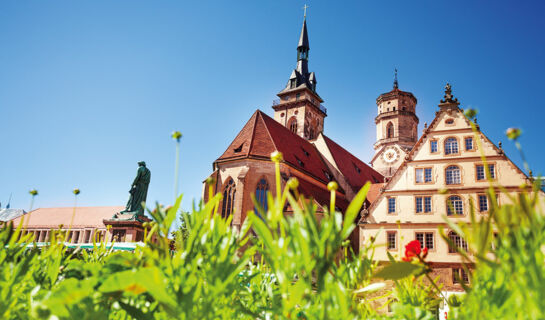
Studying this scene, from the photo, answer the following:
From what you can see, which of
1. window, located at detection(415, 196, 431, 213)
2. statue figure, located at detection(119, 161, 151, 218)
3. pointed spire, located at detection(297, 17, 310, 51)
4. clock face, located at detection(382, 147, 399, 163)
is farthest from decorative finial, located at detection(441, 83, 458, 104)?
pointed spire, located at detection(297, 17, 310, 51)

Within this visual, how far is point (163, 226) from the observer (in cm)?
117

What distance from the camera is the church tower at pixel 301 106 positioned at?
39.0m

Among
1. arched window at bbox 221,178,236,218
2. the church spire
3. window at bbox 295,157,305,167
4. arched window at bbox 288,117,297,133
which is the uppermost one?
the church spire

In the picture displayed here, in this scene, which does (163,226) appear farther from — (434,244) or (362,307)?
(434,244)

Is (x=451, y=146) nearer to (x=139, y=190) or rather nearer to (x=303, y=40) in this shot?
(x=139, y=190)

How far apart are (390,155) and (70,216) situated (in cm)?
4298

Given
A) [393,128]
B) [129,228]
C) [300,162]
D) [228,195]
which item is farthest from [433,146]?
[393,128]

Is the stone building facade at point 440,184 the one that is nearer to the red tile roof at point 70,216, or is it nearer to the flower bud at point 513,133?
the flower bud at point 513,133

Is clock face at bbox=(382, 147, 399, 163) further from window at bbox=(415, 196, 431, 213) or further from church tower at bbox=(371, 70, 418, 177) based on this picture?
window at bbox=(415, 196, 431, 213)

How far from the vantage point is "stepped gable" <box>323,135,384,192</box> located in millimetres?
30130

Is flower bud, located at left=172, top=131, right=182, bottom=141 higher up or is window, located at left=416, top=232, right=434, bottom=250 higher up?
window, located at left=416, top=232, right=434, bottom=250

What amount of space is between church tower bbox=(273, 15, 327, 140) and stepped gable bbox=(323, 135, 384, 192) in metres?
5.25

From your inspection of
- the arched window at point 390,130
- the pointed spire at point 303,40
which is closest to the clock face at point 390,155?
the arched window at point 390,130

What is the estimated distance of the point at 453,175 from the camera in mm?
16156
